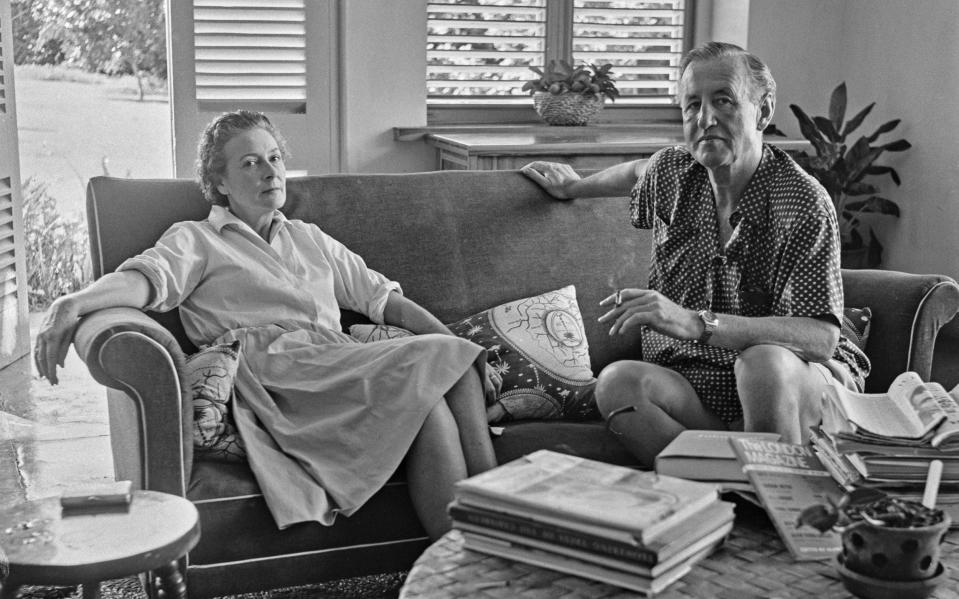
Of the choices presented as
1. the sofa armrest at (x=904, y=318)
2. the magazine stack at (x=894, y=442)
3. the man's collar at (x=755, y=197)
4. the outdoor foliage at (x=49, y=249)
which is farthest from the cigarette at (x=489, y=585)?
the outdoor foliage at (x=49, y=249)

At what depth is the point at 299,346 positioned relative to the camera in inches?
90.1

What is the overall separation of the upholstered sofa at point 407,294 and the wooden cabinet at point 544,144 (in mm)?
1145

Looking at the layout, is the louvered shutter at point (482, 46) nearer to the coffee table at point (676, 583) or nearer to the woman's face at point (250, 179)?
the woman's face at point (250, 179)

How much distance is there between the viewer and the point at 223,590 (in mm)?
2004

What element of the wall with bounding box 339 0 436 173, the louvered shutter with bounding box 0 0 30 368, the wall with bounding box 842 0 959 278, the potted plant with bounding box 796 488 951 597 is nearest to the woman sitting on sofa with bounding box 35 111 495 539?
A: the potted plant with bounding box 796 488 951 597

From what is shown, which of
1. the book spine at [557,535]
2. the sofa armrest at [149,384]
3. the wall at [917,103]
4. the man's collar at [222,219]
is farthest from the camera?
the wall at [917,103]

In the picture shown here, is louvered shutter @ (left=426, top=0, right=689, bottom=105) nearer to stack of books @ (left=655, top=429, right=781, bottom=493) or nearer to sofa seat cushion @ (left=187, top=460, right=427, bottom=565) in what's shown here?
sofa seat cushion @ (left=187, top=460, right=427, bottom=565)

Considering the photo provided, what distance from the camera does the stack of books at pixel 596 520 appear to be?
1.31 meters

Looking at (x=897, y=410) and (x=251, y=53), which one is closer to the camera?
(x=897, y=410)

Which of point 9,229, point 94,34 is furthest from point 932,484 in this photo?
point 94,34

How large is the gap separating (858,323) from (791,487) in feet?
3.29

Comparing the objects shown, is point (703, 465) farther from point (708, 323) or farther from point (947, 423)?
point (708, 323)

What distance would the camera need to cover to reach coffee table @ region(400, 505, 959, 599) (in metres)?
1.34

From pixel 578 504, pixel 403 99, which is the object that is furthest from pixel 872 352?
pixel 403 99
